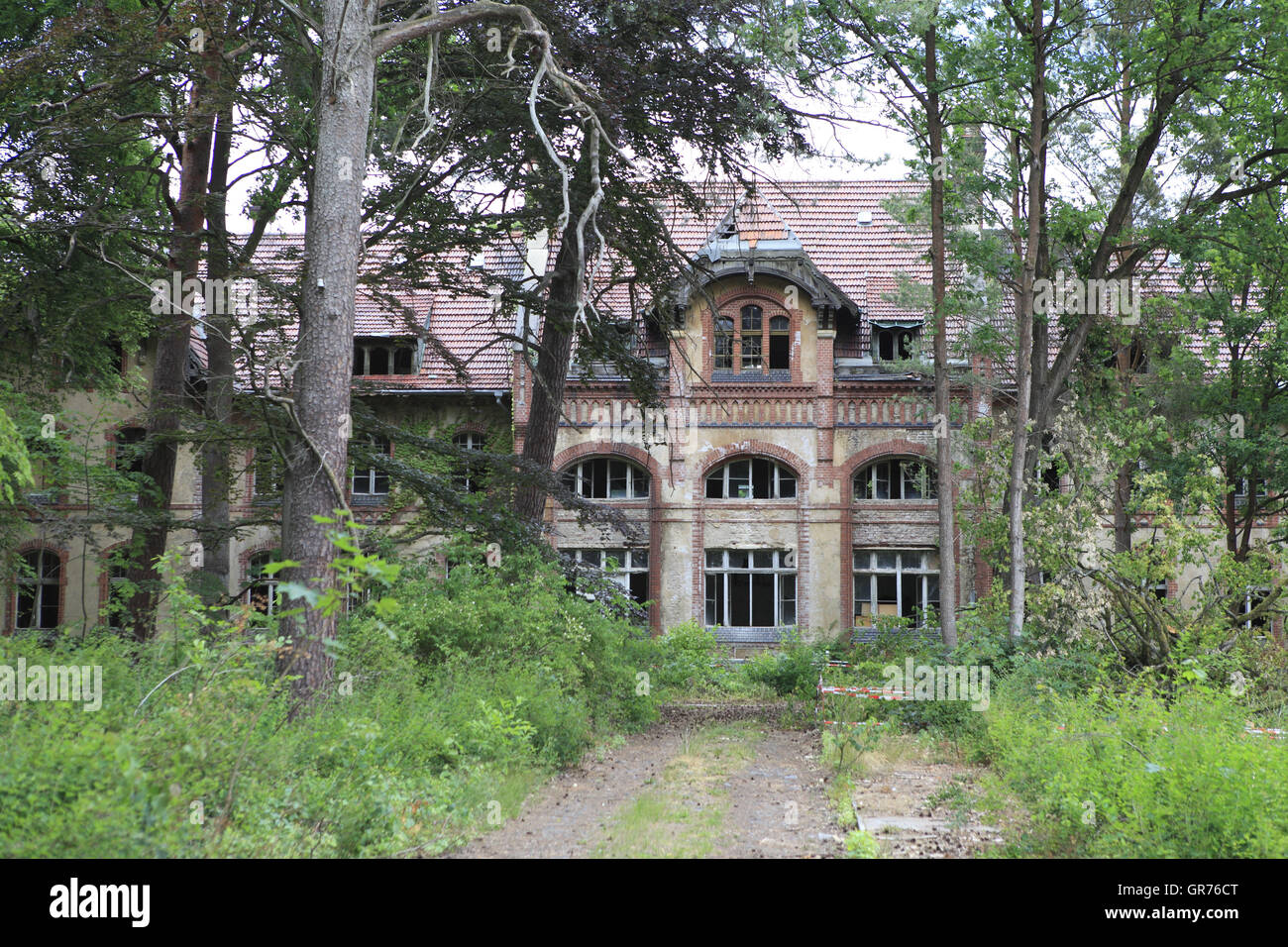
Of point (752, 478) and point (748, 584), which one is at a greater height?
point (752, 478)

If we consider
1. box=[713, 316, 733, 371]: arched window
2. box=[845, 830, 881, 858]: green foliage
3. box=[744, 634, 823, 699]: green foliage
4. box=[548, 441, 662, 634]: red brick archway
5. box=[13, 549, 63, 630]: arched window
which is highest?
box=[713, 316, 733, 371]: arched window

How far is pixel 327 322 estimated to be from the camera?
858cm

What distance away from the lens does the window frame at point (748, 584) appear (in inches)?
942

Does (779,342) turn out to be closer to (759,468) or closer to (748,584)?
(759,468)

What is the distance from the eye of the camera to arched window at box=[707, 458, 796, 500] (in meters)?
24.3

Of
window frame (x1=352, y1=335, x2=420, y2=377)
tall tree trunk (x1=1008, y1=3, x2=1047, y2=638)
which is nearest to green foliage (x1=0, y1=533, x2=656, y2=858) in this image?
tall tree trunk (x1=1008, y1=3, x2=1047, y2=638)

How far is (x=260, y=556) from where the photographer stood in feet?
82.9

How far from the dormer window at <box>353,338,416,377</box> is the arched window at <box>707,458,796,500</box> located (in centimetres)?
822

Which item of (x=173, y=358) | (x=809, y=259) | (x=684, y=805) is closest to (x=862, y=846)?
(x=684, y=805)

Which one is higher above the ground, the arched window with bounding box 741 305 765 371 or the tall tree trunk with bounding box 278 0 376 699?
the arched window with bounding box 741 305 765 371

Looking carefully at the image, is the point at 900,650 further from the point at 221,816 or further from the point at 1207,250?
the point at 221,816

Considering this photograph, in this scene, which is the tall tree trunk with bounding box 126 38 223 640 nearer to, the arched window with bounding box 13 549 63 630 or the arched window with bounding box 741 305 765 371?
the arched window with bounding box 13 549 63 630

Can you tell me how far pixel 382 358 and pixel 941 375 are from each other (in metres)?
15.7

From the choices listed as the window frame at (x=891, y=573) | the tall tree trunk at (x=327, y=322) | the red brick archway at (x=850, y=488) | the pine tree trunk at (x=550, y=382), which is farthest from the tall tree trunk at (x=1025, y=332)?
the tall tree trunk at (x=327, y=322)
